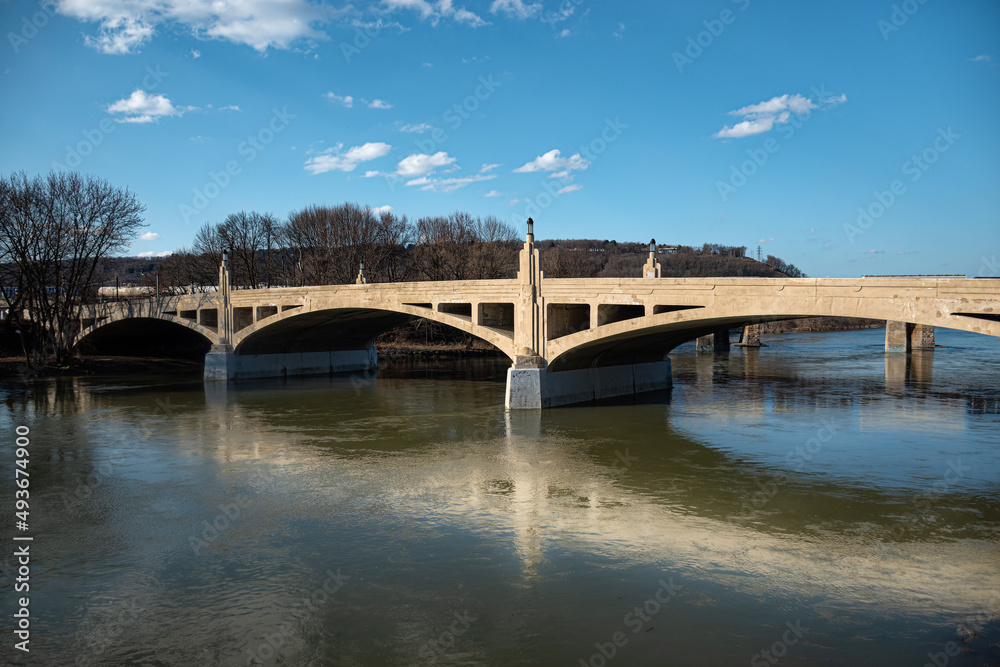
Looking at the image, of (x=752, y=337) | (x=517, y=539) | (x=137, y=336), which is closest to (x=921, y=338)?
(x=752, y=337)

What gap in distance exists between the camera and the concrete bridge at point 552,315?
68.3 ft

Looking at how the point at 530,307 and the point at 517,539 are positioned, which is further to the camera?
the point at 530,307

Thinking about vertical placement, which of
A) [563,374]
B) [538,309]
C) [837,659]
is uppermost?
[538,309]

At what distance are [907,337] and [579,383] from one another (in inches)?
1666

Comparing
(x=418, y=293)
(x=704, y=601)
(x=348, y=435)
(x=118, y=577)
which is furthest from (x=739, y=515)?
(x=418, y=293)

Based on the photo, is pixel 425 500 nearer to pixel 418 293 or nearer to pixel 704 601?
pixel 704 601

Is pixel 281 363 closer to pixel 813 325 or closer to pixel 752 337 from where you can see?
pixel 752 337

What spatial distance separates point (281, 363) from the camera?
47844 mm

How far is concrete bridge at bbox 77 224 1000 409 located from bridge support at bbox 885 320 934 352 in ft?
101

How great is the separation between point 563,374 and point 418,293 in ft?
26.6

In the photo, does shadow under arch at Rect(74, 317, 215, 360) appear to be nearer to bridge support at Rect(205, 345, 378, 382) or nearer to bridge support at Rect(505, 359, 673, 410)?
bridge support at Rect(205, 345, 378, 382)

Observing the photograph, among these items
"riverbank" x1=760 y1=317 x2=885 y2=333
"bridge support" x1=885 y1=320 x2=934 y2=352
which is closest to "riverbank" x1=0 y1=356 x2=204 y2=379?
"bridge support" x1=885 y1=320 x2=934 y2=352

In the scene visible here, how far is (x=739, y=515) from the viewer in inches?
601

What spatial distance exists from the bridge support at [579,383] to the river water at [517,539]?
139 cm
